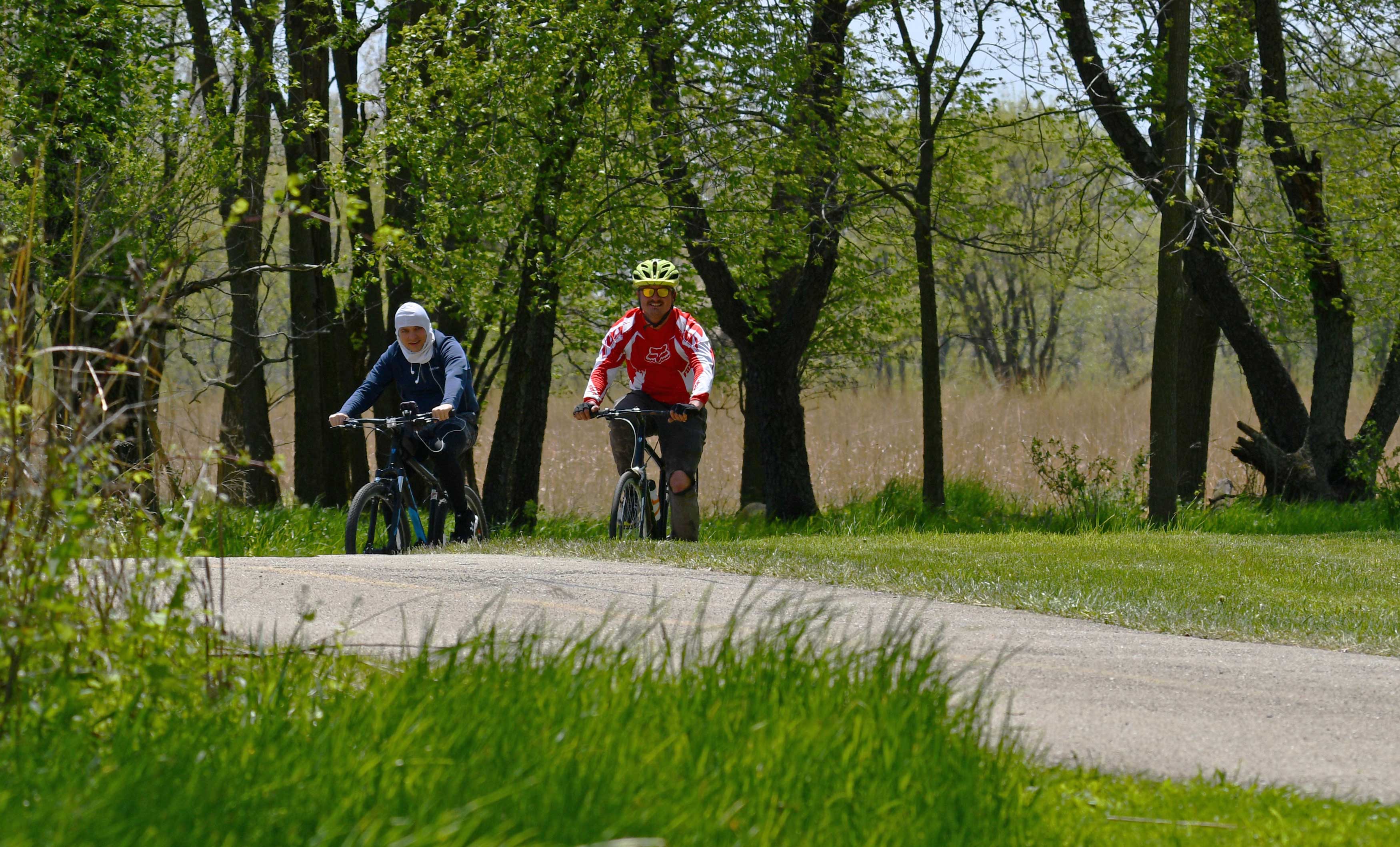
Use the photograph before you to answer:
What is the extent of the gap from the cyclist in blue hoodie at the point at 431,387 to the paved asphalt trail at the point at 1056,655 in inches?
75.3

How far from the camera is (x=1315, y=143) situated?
2531cm

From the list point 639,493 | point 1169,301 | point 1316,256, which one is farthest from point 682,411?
point 1316,256

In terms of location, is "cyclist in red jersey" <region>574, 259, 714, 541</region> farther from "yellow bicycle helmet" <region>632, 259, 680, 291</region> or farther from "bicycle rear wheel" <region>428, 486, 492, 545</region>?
"bicycle rear wheel" <region>428, 486, 492, 545</region>

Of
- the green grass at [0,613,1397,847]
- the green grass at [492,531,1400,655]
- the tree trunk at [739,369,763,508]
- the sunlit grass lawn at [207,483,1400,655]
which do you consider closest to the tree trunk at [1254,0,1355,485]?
the sunlit grass lawn at [207,483,1400,655]

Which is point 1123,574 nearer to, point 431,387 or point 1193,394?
point 431,387

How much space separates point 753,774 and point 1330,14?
17623 mm

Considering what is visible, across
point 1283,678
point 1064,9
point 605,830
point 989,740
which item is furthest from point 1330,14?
point 605,830

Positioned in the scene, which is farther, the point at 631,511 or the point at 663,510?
the point at 663,510

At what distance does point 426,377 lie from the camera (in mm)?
10023

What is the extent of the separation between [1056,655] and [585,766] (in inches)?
116

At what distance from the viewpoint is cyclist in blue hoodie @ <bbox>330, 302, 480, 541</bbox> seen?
32.0 ft

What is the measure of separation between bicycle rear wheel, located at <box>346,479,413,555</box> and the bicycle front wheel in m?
1.34

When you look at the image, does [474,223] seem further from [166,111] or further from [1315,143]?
[1315,143]

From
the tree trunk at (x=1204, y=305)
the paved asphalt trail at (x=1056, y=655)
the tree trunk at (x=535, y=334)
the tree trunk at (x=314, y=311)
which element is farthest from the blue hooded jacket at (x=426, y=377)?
the tree trunk at (x=1204, y=305)
